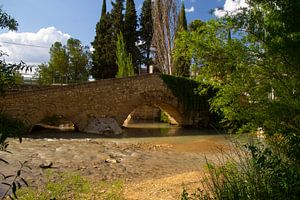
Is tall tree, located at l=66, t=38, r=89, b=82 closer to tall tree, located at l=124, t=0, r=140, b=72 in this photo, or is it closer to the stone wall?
tall tree, located at l=124, t=0, r=140, b=72

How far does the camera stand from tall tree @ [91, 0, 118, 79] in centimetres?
3134

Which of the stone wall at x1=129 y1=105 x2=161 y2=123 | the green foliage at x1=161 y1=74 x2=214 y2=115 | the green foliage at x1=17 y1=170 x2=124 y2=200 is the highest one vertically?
the green foliage at x1=161 y1=74 x2=214 y2=115

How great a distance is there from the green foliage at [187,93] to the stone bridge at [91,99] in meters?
0.36

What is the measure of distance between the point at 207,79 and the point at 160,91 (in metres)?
16.9

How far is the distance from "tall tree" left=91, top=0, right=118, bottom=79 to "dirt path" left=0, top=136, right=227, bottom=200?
1813 cm

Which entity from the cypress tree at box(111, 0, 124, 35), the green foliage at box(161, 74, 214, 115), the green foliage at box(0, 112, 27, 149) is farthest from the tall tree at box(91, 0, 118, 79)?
the green foliage at box(0, 112, 27, 149)

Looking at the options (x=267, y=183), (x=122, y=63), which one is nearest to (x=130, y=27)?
(x=122, y=63)

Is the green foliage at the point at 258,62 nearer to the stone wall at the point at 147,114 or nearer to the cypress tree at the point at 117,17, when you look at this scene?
the stone wall at the point at 147,114

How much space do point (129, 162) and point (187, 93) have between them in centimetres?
1287

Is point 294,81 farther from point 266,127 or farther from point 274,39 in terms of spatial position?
point 266,127

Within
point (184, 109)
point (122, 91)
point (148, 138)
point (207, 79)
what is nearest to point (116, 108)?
point (122, 91)

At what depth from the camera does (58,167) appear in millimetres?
8953

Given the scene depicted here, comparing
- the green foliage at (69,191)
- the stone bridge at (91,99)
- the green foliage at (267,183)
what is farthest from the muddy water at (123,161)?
the stone bridge at (91,99)

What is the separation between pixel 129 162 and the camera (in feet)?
33.2
